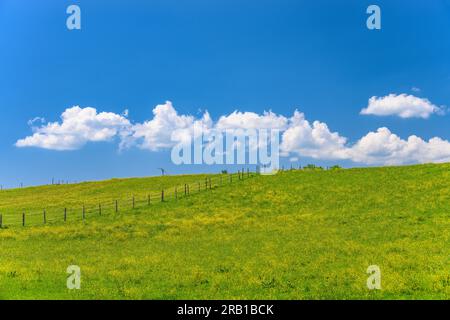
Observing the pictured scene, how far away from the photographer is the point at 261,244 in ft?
108

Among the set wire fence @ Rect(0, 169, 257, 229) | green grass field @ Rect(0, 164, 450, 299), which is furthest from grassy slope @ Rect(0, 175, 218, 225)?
green grass field @ Rect(0, 164, 450, 299)

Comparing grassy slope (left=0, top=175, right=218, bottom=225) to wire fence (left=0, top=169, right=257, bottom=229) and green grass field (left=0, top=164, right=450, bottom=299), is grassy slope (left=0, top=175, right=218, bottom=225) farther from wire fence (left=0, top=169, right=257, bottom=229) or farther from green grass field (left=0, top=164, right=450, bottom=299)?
green grass field (left=0, top=164, right=450, bottom=299)

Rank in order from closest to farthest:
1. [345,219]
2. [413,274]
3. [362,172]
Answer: [413,274] → [345,219] → [362,172]

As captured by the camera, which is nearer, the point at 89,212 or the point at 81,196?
the point at 89,212

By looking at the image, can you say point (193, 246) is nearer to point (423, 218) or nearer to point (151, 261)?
point (151, 261)

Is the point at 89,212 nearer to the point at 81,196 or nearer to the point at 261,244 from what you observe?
the point at 81,196

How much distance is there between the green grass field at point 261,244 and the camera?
64.3 feet

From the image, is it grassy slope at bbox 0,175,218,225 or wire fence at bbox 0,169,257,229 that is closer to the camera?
wire fence at bbox 0,169,257,229

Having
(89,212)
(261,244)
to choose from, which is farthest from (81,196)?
(261,244)

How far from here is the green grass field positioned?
1961cm

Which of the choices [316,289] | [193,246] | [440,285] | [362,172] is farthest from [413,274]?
[362,172]

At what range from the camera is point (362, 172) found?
73688 mm

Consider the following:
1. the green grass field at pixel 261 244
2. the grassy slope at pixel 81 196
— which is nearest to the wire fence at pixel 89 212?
the grassy slope at pixel 81 196
